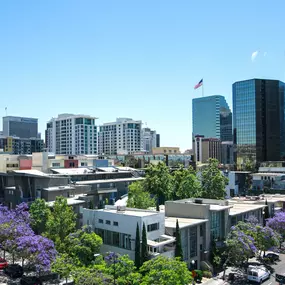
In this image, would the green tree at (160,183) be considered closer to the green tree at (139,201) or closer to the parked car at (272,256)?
the green tree at (139,201)

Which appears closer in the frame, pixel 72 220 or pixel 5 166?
pixel 72 220

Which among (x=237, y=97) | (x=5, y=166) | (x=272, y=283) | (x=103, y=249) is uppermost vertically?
(x=237, y=97)

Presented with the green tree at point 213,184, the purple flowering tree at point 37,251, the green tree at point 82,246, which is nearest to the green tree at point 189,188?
the green tree at point 213,184

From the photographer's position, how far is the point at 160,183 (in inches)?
3169

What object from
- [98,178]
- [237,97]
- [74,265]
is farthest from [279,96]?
[74,265]

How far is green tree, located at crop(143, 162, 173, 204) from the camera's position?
80.4m

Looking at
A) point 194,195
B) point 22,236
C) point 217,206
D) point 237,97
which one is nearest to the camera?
point 22,236

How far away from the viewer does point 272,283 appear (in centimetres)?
4625

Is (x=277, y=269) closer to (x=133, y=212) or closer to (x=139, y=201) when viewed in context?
(x=133, y=212)

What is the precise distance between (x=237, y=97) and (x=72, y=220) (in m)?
139

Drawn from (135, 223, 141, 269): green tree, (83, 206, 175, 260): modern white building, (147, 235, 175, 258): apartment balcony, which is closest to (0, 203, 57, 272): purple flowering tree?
(83, 206, 175, 260): modern white building

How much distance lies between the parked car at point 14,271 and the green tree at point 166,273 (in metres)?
16.2

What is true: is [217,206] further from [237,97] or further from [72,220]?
[237,97]

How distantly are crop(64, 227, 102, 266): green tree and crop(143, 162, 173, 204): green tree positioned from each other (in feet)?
113
